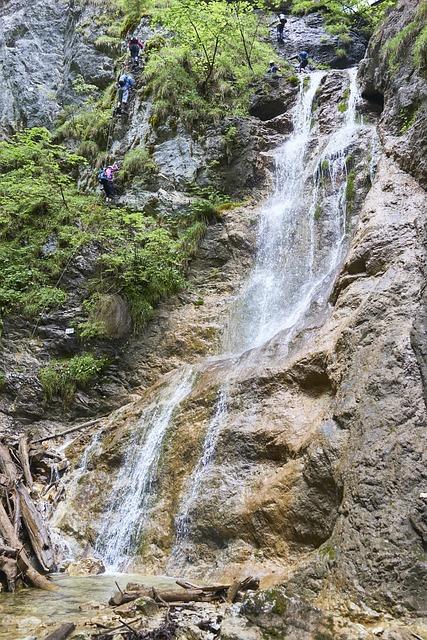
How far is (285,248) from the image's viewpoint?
46.0ft

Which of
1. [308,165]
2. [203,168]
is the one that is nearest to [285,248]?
[308,165]

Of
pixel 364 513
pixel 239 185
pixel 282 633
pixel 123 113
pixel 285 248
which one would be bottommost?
pixel 282 633

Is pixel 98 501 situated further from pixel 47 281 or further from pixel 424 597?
pixel 47 281

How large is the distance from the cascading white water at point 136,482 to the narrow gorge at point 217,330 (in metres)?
0.04

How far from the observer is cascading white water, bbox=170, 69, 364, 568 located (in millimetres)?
12172

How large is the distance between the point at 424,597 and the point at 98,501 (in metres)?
5.69

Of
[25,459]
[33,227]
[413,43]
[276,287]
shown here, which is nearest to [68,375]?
[25,459]

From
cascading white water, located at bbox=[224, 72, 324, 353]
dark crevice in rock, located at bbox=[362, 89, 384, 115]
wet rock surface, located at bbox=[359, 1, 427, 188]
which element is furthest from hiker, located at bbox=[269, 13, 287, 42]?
dark crevice in rock, located at bbox=[362, 89, 384, 115]

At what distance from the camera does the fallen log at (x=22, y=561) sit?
6.44 m

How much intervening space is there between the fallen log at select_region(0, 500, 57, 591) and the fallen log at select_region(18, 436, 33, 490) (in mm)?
1615

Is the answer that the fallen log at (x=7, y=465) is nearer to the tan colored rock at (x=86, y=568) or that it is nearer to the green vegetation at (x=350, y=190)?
the tan colored rock at (x=86, y=568)

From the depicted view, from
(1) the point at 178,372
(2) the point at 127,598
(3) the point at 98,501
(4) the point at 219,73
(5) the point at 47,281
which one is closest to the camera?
(2) the point at 127,598

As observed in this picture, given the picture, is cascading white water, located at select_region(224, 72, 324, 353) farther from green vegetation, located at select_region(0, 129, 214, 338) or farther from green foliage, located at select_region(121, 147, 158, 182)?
green foliage, located at select_region(121, 147, 158, 182)

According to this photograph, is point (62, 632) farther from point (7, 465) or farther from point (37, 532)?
point (7, 465)
